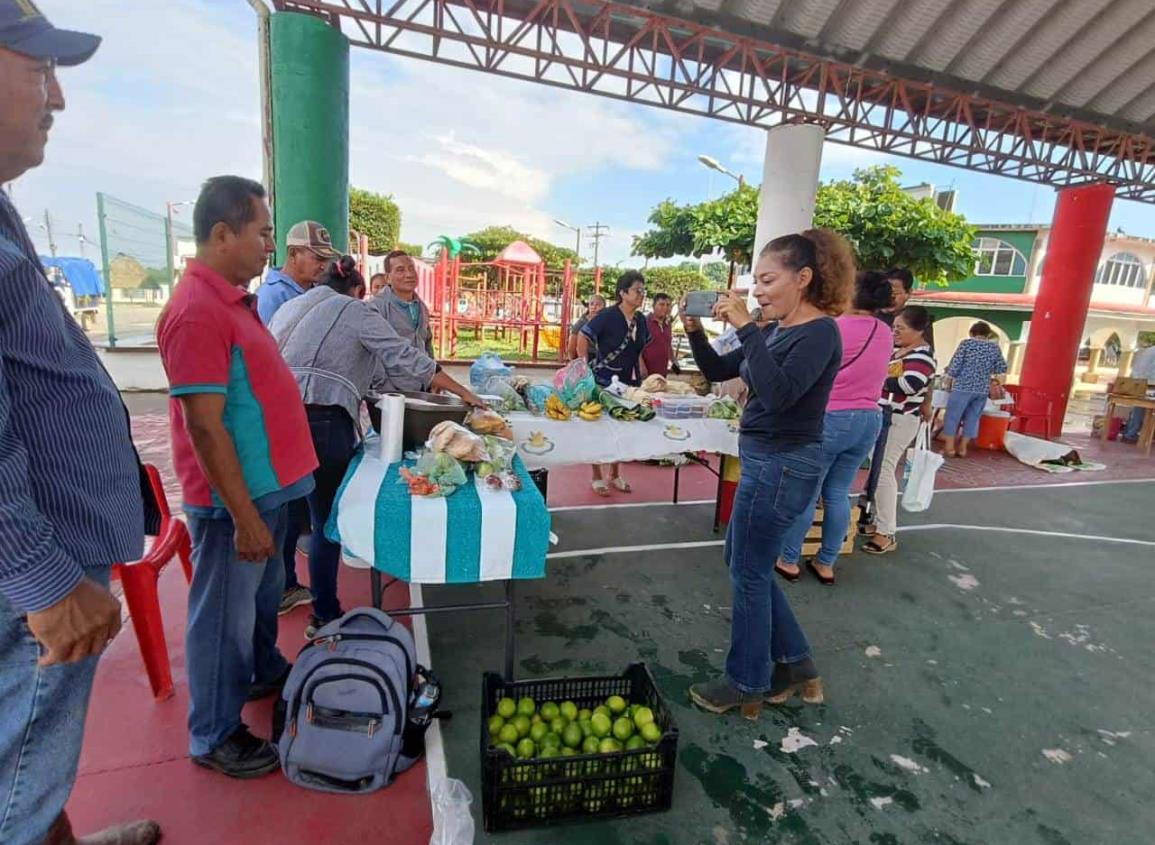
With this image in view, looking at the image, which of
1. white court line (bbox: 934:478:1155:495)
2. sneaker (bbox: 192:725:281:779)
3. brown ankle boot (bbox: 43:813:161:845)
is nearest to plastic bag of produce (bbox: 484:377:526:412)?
sneaker (bbox: 192:725:281:779)

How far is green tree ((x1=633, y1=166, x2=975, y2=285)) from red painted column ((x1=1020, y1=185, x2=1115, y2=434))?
191 cm

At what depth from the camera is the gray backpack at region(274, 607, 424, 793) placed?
5.74 feet

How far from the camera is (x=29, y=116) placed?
3.32ft

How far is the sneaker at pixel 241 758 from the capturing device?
1.80 metres

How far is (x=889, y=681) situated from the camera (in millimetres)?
2508

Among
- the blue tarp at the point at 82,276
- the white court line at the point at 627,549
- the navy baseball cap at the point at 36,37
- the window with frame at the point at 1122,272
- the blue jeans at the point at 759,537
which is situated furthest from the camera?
the window with frame at the point at 1122,272

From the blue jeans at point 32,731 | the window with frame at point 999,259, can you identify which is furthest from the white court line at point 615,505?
the window with frame at point 999,259

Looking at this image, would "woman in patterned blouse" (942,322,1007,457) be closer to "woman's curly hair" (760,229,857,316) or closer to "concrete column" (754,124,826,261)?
"concrete column" (754,124,826,261)

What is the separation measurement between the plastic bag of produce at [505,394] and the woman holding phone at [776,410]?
1514 mm

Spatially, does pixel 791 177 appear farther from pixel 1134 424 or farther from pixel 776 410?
pixel 776 410

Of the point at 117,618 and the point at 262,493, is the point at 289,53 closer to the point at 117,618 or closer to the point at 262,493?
the point at 262,493

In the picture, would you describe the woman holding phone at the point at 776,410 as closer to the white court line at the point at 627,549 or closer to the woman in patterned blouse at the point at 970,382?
the white court line at the point at 627,549

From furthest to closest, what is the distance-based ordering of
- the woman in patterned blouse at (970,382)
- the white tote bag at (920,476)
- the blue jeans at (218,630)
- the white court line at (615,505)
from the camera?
the woman in patterned blouse at (970,382) < the white court line at (615,505) < the white tote bag at (920,476) < the blue jeans at (218,630)

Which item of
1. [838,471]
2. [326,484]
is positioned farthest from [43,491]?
[838,471]
